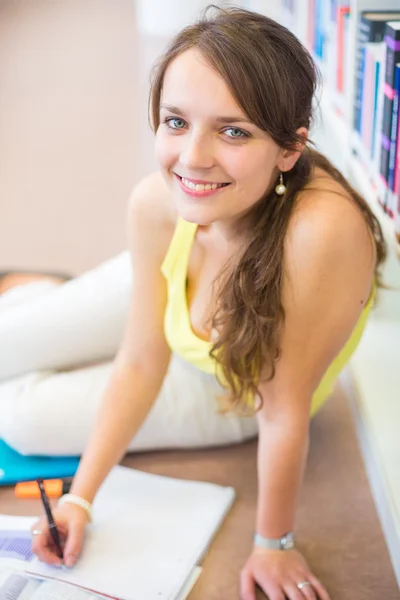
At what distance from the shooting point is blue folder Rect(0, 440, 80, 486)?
133 centimetres

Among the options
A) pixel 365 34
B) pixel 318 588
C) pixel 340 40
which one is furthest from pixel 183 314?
pixel 340 40

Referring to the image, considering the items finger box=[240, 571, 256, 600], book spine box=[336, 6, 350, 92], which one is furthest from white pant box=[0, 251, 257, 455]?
book spine box=[336, 6, 350, 92]

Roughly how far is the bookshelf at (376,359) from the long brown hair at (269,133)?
23 centimetres

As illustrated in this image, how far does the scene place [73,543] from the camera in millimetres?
1084

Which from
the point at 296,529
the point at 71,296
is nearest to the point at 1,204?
the point at 71,296

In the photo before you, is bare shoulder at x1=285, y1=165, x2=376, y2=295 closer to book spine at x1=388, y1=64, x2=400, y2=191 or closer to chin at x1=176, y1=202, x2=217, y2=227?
chin at x1=176, y1=202, x2=217, y2=227

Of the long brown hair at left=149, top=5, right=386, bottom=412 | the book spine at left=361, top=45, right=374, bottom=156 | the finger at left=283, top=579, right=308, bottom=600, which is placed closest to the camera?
the long brown hair at left=149, top=5, right=386, bottom=412

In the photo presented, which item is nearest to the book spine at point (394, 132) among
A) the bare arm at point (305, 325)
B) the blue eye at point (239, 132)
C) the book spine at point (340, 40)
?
the bare arm at point (305, 325)

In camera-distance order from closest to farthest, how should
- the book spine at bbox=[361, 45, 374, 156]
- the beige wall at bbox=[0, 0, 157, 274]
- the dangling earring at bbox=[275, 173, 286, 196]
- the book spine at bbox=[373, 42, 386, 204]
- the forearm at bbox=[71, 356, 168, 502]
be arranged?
1. the dangling earring at bbox=[275, 173, 286, 196]
2. the forearm at bbox=[71, 356, 168, 502]
3. the book spine at bbox=[373, 42, 386, 204]
4. the book spine at bbox=[361, 45, 374, 156]
5. the beige wall at bbox=[0, 0, 157, 274]

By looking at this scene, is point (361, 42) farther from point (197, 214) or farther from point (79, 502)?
point (79, 502)

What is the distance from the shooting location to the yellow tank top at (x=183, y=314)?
113 cm

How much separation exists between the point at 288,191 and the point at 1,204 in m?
1.82

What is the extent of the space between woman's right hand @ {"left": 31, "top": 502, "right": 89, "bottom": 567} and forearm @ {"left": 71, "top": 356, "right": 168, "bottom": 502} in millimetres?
30

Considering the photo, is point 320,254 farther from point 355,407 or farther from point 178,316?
point 355,407
